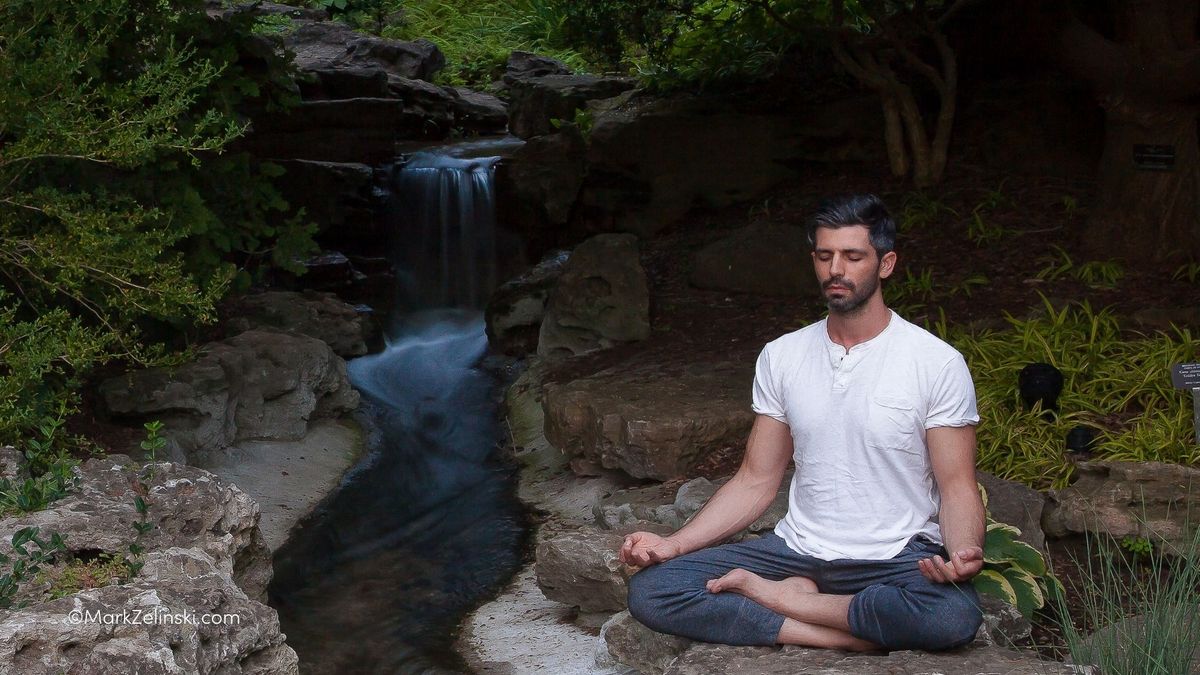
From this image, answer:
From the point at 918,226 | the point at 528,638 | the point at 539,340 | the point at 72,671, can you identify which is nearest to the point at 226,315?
the point at 539,340

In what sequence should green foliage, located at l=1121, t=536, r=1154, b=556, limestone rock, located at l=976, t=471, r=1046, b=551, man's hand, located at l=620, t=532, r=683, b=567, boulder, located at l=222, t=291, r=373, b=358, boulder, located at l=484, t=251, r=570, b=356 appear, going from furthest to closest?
boulder, located at l=484, t=251, r=570, b=356 → boulder, located at l=222, t=291, r=373, b=358 → limestone rock, located at l=976, t=471, r=1046, b=551 → green foliage, located at l=1121, t=536, r=1154, b=556 → man's hand, located at l=620, t=532, r=683, b=567

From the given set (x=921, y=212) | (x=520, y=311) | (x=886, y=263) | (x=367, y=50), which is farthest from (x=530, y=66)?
(x=886, y=263)

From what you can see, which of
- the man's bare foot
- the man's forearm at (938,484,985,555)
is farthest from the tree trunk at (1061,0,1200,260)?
the man's bare foot

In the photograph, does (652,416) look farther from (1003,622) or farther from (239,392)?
(1003,622)

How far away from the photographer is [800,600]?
3.47 meters

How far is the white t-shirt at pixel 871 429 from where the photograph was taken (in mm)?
3322

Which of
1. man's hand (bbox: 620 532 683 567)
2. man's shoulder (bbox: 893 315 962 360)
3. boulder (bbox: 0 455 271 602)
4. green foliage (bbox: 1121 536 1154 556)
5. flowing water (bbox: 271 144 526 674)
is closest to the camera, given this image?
man's shoulder (bbox: 893 315 962 360)

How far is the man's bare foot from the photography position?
3498 mm

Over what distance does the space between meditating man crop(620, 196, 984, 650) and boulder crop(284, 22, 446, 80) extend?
1210cm

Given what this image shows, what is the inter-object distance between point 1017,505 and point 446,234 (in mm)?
7503

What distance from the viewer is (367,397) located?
9.27m

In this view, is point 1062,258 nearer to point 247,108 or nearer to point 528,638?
point 528,638

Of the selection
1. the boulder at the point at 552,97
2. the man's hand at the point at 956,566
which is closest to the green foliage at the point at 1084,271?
the man's hand at the point at 956,566

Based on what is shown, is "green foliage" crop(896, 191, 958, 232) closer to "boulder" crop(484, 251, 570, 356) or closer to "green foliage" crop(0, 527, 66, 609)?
"boulder" crop(484, 251, 570, 356)
